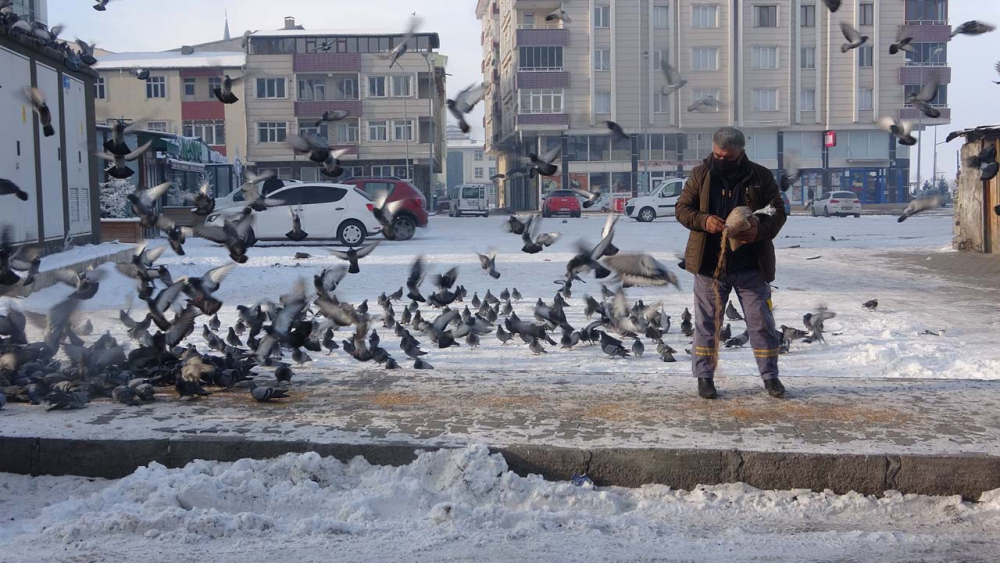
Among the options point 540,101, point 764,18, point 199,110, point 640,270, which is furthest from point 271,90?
point 640,270

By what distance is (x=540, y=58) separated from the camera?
61844mm

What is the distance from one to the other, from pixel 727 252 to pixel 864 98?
196ft

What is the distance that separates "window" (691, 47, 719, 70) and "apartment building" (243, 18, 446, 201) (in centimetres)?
1533

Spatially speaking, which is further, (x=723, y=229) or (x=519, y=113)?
(x=519, y=113)

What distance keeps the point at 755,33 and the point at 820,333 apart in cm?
5431

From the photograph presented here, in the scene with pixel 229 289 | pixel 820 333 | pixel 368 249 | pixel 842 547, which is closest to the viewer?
pixel 842 547

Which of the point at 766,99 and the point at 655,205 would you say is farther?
the point at 766,99

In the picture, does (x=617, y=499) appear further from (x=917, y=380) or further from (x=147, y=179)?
(x=147, y=179)

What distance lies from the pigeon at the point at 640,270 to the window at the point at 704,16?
53.7 m

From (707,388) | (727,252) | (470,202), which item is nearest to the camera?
(727,252)

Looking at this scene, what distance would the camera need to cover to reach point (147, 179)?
28469 millimetres

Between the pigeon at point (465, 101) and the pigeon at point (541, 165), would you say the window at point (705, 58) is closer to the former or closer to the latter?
the pigeon at point (465, 101)

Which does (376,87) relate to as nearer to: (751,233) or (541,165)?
(541,165)

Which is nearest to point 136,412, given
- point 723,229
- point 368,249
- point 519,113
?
point 723,229
